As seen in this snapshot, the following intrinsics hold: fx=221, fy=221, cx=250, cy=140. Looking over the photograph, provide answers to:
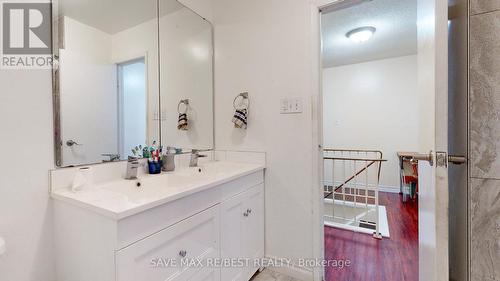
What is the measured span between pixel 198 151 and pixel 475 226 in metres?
1.64

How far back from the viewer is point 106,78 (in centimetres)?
126

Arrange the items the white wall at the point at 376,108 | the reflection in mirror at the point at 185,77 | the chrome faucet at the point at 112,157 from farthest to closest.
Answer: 1. the white wall at the point at 376,108
2. the reflection in mirror at the point at 185,77
3. the chrome faucet at the point at 112,157

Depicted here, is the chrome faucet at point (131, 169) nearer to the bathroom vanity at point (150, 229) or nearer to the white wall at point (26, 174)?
the bathroom vanity at point (150, 229)

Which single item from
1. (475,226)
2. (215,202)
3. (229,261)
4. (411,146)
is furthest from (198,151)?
(411,146)

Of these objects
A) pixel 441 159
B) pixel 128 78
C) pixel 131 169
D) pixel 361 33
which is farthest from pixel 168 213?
pixel 361 33

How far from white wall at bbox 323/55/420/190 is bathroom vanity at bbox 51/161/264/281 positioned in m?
3.55

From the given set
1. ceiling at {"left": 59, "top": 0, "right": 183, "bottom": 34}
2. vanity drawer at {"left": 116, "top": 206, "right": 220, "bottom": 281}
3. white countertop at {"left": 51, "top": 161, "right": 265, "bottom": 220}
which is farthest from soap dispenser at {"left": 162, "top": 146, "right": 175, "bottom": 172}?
ceiling at {"left": 59, "top": 0, "right": 183, "bottom": 34}

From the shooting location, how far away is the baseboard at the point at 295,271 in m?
1.55

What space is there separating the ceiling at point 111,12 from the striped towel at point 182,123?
0.68 metres

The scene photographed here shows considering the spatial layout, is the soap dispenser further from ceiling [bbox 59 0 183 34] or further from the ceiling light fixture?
the ceiling light fixture

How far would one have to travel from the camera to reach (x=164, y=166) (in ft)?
4.92

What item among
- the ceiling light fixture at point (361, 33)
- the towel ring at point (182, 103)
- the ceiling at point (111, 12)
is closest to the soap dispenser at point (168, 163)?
the towel ring at point (182, 103)

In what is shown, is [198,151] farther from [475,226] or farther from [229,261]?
[475,226]

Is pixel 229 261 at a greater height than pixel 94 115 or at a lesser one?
lesser
